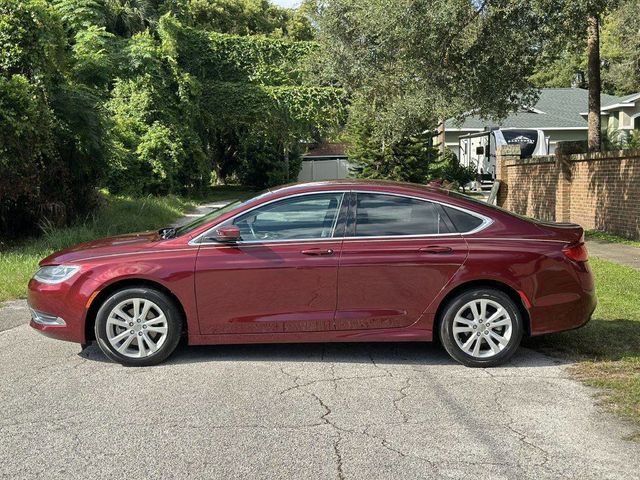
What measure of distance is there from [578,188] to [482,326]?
37.3 ft

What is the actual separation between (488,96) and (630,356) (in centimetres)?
882

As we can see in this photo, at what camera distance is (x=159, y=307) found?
580 centimetres

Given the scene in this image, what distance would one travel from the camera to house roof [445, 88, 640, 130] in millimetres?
37409

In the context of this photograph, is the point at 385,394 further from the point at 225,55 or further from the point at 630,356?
the point at 225,55

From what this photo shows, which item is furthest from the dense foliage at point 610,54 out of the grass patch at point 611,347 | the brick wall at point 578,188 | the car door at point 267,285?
the car door at point 267,285

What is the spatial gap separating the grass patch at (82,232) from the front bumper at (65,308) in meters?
3.52

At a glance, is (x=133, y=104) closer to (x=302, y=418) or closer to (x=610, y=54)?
(x=302, y=418)

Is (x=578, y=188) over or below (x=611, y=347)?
over

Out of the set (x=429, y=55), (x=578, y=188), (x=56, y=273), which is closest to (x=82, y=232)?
(x=429, y=55)

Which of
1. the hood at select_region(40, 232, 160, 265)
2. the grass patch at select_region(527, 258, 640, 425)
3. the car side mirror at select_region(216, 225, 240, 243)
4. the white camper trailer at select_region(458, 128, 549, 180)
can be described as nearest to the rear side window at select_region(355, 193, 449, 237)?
the car side mirror at select_region(216, 225, 240, 243)

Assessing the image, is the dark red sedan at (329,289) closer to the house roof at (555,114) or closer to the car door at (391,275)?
the car door at (391,275)

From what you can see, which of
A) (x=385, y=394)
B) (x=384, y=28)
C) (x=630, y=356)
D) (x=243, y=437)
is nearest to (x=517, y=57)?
(x=384, y=28)

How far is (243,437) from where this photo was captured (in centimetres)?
435

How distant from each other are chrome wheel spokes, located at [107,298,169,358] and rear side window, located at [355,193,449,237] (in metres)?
1.87
